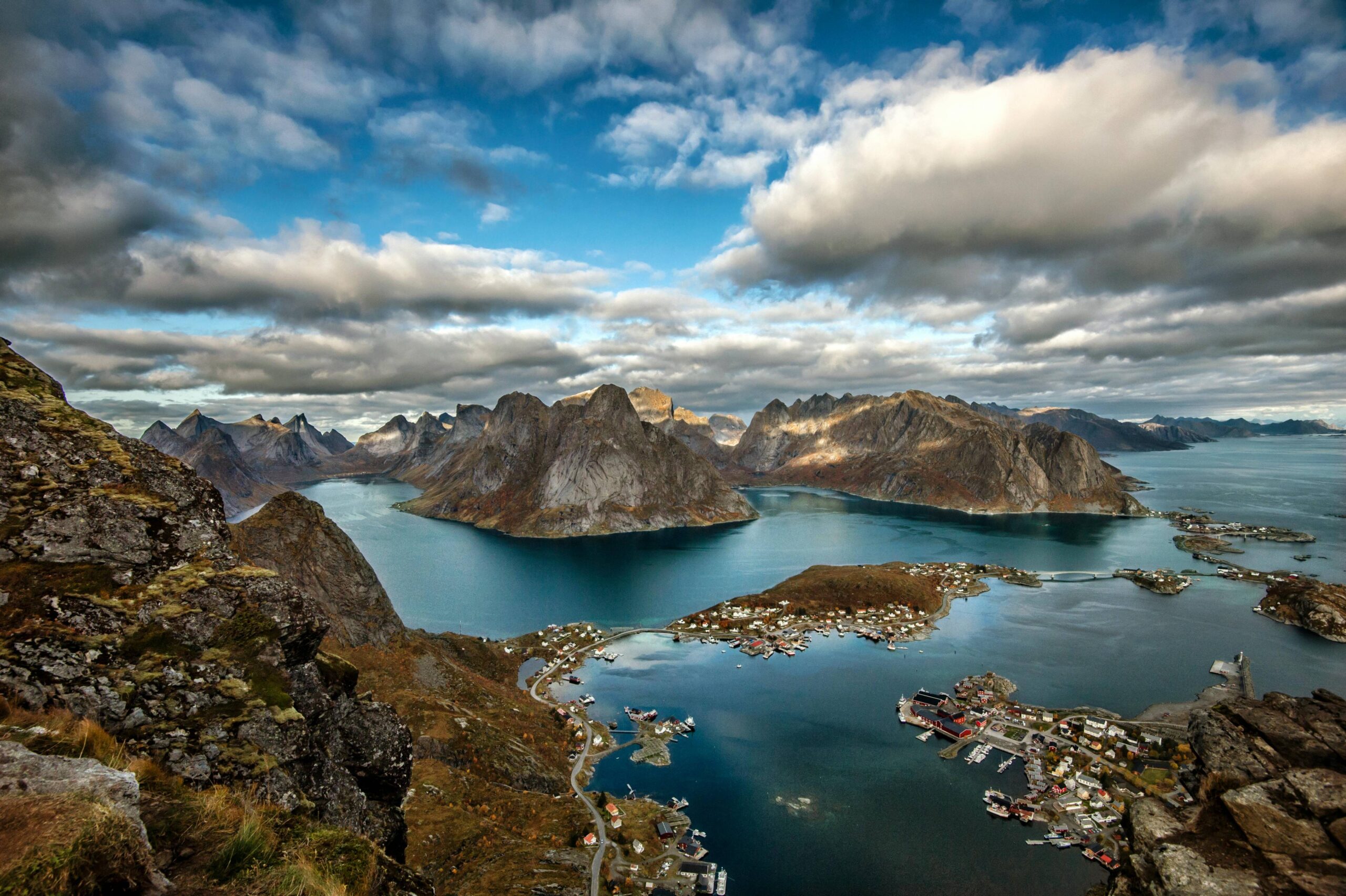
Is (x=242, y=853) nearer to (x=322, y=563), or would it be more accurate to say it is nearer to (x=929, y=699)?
(x=322, y=563)

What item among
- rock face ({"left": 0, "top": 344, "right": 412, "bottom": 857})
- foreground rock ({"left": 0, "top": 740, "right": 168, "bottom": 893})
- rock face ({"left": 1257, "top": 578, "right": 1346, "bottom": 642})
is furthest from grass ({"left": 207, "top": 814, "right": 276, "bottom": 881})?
rock face ({"left": 1257, "top": 578, "right": 1346, "bottom": 642})

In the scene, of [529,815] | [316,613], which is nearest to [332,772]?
[316,613]

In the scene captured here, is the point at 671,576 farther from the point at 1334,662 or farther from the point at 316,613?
the point at 316,613

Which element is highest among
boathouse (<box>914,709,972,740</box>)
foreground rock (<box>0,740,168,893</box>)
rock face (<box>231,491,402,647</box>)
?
foreground rock (<box>0,740,168,893</box>)

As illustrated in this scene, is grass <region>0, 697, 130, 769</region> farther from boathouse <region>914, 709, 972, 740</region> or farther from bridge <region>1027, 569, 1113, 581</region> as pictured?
bridge <region>1027, 569, 1113, 581</region>

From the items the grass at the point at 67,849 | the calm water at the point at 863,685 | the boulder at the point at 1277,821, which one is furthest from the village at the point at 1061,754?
the grass at the point at 67,849

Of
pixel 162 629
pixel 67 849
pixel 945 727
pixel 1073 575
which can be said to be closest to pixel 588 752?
pixel 945 727
